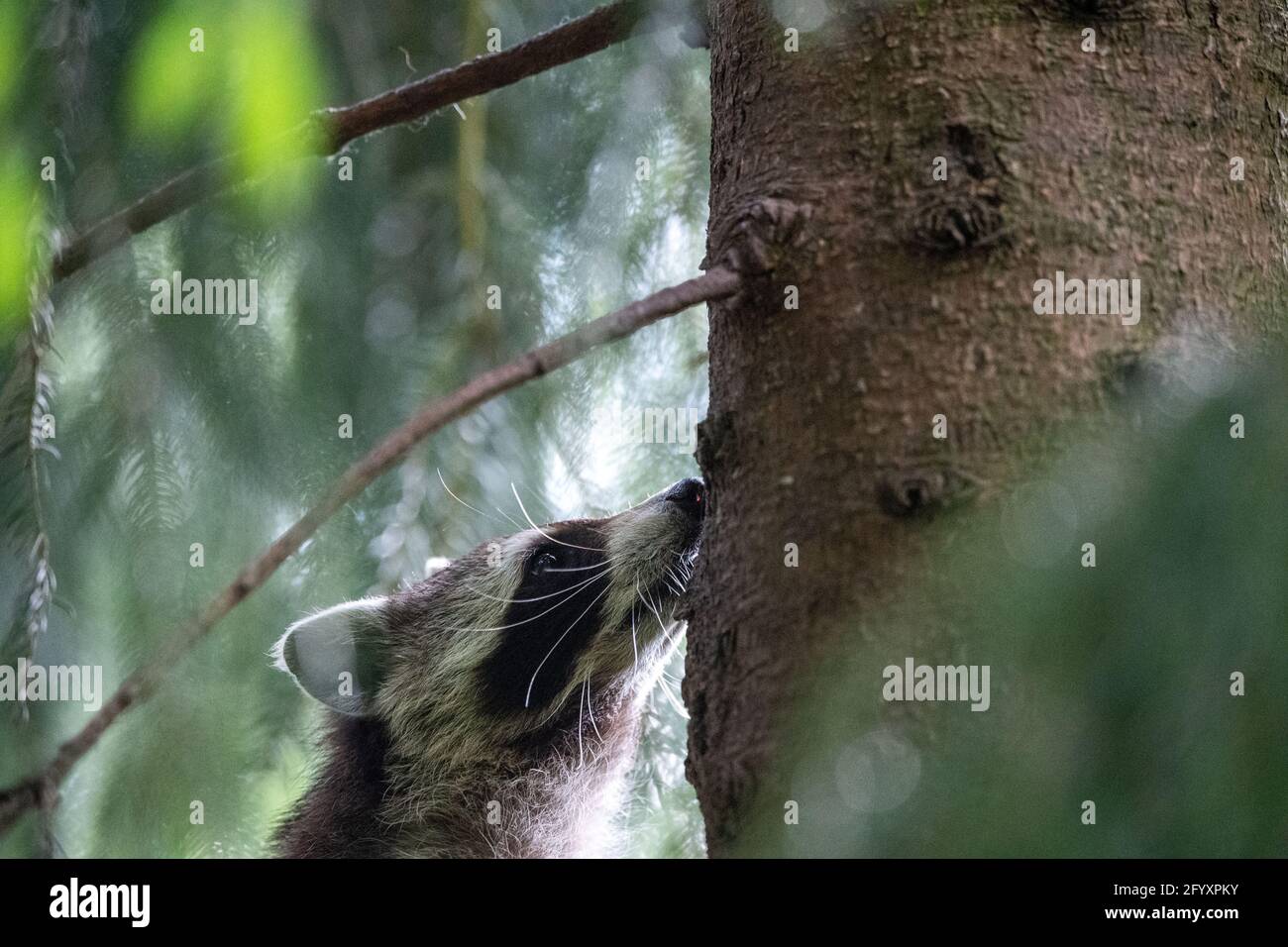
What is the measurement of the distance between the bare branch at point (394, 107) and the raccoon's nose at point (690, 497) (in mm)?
1188

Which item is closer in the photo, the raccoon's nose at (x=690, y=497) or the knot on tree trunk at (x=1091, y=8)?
the knot on tree trunk at (x=1091, y=8)

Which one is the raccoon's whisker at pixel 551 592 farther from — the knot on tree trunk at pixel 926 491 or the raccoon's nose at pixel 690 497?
the knot on tree trunk at pixel 926 491

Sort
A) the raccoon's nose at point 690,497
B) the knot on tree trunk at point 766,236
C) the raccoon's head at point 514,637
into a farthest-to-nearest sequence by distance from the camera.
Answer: the raccoon's head at point 514,637, the raccoon's nose at point 690,497, the knot on tree trunk at point 766,236

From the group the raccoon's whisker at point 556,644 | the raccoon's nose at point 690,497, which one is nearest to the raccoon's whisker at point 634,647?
the raccoon's whisker at point 556,644

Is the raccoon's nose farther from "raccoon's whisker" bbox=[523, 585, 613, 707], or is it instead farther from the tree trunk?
the tree trunk

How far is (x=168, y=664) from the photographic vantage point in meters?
1.34

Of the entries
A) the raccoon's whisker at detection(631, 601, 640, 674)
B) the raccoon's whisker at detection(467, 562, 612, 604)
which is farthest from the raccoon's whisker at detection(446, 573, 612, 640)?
the raccoon's whisker at detection(631, 601, 640, 674)

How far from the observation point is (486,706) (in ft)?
12.8

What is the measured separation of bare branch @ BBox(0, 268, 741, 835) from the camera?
52.3 inches

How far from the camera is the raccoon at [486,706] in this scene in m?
3.54

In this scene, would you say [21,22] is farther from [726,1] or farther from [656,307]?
[656,307]
